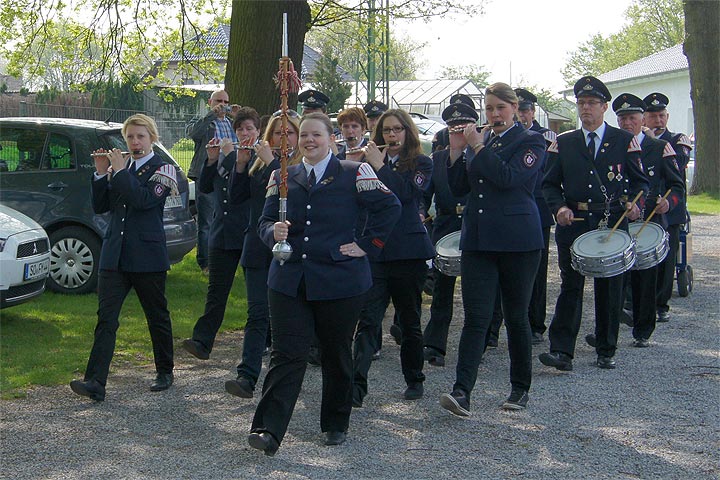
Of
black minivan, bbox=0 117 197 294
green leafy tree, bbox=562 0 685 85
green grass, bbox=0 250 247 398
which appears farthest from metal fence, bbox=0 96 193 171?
green leafy tree, bbox=562 0 685 85

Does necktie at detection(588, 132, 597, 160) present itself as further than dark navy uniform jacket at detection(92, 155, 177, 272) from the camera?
Yes

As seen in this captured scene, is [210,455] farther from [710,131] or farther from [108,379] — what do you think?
[710,131]

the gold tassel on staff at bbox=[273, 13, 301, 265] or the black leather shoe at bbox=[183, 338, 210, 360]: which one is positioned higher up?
the gold tassel on staff at bbox=[273, 13, 301, 265]

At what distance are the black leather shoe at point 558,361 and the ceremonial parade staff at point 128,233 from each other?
9.57ft

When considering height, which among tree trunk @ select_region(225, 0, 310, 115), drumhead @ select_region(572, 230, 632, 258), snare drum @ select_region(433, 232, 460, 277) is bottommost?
snare drum @ select_region(433, 232, 460, 277)

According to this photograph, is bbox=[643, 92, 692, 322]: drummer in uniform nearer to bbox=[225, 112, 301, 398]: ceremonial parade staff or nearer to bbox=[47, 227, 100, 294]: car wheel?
bbox=[225, 112, 301, 398]: ceremonial parade staff

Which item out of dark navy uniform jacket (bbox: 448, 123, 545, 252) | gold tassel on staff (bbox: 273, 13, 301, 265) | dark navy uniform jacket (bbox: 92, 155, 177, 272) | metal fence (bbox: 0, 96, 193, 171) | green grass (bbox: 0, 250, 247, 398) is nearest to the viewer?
gold tassel on staff (bbox: 273, 13, 301, 265)

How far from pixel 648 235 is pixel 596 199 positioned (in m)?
1.08

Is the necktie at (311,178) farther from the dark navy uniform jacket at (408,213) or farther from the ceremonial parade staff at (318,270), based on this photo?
A: the dark navy uniform jacket at (408,213)

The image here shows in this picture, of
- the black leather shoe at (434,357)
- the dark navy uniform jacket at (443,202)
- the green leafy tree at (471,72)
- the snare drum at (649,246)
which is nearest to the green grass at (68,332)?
the black leather shoe at (434,357)

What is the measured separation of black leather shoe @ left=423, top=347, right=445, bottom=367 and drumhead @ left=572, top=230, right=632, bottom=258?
1362 millimetres

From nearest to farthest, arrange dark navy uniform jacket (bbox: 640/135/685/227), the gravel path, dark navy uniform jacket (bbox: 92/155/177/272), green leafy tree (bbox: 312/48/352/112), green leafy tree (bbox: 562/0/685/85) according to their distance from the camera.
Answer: the gravel path, dark navy uniform jacket (bbox: 92/155/177/272), dark navy uniform jacket (bbox: 640/135/685/227), green leafy tree (bbox: 312/48/352/112), green leafy tree (bbox: 562/0/685/85)

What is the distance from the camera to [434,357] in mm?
8352

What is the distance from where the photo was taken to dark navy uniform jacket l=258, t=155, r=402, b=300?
5844 millimetres
